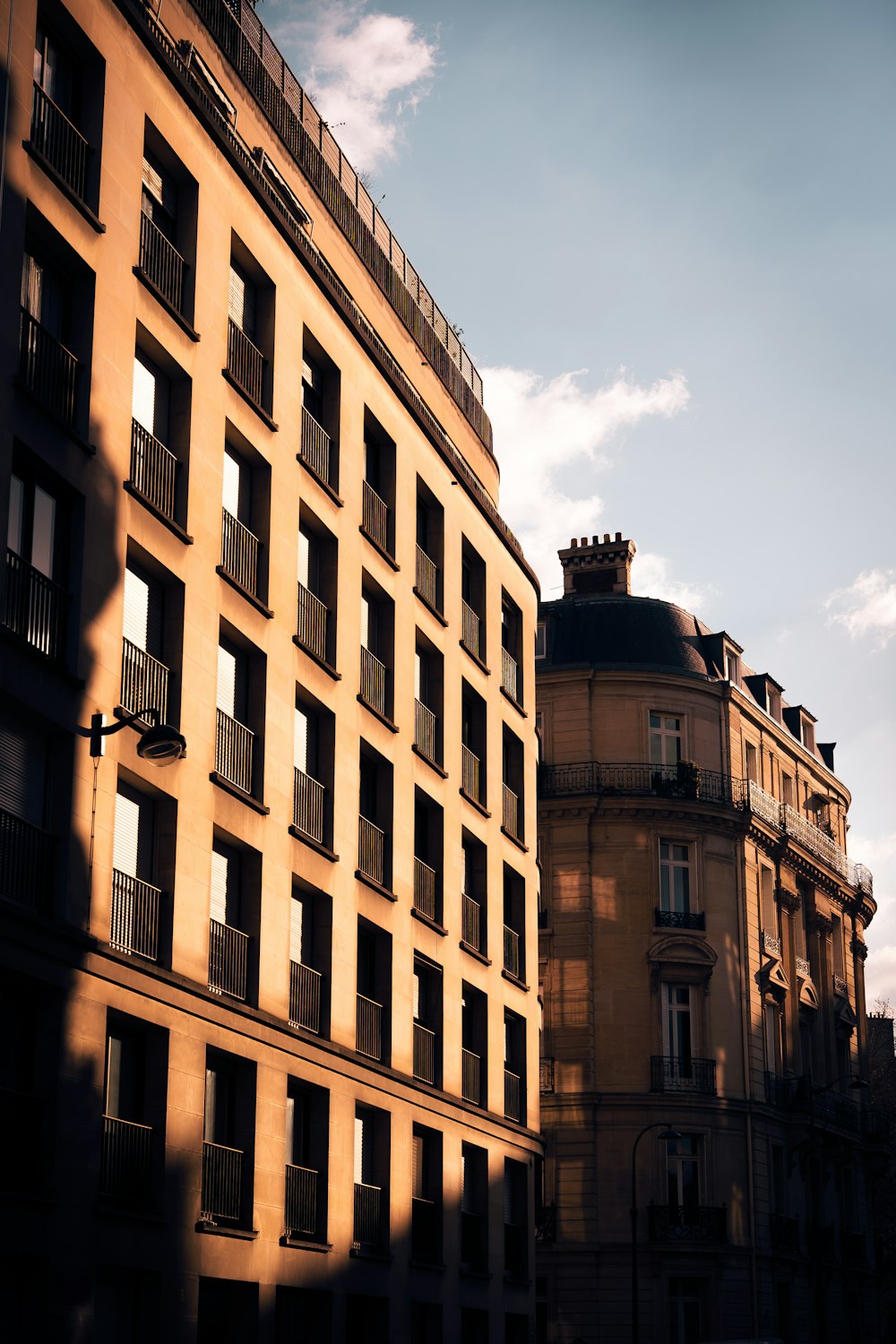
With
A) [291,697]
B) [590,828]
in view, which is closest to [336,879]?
[291,697]

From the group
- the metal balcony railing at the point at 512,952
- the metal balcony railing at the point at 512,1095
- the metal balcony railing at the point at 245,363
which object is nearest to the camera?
the metal balcony railing at the point at 245,363

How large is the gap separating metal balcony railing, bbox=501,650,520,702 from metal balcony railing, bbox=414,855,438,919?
7.69 meters

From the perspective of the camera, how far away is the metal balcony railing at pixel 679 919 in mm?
62031

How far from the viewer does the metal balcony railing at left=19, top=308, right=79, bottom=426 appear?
2472cm

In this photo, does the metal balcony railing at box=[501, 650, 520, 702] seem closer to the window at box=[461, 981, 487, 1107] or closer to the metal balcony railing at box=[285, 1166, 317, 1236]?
the window at box=[461, 981, 487, 1107]

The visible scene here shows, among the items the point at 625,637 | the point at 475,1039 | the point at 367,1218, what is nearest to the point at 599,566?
the point at 625,637

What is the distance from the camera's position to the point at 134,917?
26.2 meters

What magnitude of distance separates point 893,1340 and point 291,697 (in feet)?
283

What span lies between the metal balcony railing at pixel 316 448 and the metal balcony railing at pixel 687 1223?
32.9 meters

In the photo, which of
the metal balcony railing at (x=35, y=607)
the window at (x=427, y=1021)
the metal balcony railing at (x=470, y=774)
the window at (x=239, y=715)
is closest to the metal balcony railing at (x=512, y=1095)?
the window at (x=427, y=1021)

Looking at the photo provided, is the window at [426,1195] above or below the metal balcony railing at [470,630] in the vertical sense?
below

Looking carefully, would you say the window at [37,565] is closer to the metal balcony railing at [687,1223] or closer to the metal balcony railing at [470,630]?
the metal balcony railing at [470,630]

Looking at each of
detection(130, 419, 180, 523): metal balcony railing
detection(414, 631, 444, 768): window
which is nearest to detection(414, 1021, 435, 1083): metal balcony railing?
detection(414, 631, 444, 768): window

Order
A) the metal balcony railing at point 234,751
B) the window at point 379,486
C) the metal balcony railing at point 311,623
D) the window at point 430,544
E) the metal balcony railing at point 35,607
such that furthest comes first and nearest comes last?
1. the window at point 430,544
2. the window at point 379,486
3. the metal balcony railing at point 311,623
4. the metal balcony railing at point 234,751
5. the metal balcony railing at point 35,607
